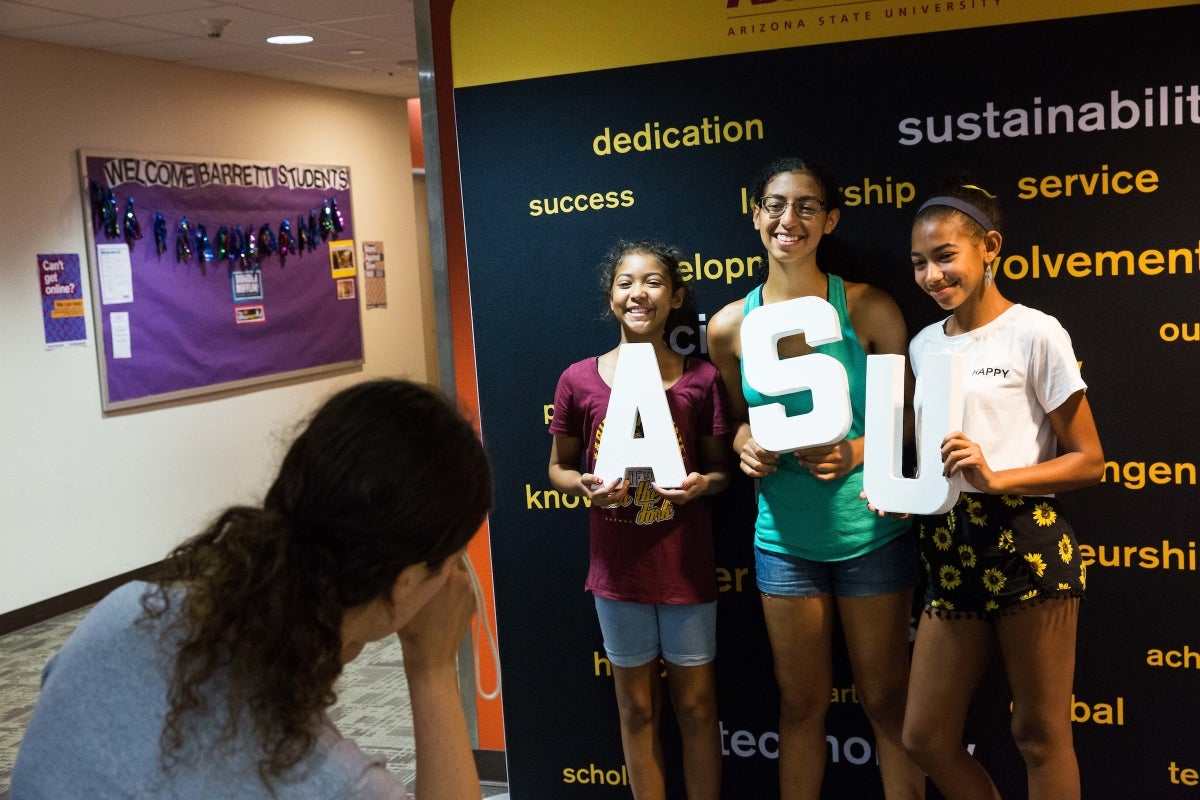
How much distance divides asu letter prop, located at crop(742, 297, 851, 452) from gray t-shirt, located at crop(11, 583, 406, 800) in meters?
1.66

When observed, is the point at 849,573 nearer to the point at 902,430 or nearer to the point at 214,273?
the point at 902,430

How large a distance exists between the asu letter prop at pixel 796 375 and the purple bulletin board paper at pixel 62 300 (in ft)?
14.8

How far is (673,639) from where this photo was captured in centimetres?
279

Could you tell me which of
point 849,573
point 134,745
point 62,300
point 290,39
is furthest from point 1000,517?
point 62,300

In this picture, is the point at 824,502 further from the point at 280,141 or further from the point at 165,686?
the point at 280,141

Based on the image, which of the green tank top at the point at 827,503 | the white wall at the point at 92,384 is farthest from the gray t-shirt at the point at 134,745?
the white wall at the point at 92,384

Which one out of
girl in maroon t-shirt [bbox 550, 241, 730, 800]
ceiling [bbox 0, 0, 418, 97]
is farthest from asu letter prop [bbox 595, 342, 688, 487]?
ceiling [bbox 0, 0, 418, 97]

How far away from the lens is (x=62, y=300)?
5.84 metres

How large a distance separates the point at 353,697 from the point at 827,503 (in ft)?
8.70

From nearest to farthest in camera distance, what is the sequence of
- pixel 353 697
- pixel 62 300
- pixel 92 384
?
pixel 353 697 < pixel 62 300 < pixel 92 384

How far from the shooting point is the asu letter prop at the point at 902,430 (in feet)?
7.71

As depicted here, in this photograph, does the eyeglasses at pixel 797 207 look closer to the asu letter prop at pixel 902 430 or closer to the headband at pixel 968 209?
the headband at pixel 968 209

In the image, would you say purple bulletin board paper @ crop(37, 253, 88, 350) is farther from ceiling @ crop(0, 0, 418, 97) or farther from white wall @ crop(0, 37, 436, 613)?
ceiling @ crop(0, 0, 418, 97)

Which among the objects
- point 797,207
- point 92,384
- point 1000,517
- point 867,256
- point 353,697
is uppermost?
point 797,207
